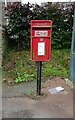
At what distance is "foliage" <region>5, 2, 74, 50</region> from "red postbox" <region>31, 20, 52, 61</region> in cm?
315

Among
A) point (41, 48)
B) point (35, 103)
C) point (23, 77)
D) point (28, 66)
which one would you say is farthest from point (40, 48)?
point (28, 66)

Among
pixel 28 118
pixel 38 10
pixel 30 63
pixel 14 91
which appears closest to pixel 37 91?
pixel 14 91

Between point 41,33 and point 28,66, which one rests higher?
point 41,33

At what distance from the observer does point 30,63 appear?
6.69 metres

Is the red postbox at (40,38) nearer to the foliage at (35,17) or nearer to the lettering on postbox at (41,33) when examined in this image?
the lettering on postbox at (41,33)

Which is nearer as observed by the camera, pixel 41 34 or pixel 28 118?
pixel 28 118

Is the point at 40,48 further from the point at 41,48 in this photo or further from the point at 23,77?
the point at 23,77

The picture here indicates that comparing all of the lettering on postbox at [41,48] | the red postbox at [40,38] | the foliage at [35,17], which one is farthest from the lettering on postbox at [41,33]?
the foliage at [35,17]

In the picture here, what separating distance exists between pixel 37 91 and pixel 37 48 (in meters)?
0.79

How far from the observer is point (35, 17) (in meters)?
7.71

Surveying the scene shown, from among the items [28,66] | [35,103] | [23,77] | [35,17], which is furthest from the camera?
[35,17]

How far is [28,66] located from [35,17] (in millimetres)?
1891

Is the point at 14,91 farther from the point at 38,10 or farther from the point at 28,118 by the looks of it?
the point at 38,10

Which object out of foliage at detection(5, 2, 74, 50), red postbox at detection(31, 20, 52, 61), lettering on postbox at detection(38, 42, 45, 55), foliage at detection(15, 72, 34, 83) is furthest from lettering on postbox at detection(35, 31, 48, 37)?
foliage at detection(5, 2, 74, 50)
